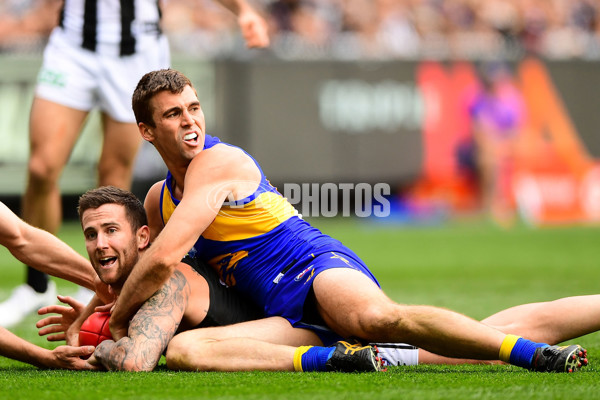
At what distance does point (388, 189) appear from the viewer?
53.0 ft

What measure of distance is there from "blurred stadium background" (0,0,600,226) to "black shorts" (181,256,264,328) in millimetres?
10293

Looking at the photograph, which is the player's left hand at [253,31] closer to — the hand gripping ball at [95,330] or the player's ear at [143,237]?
the player's ear at [143,237]

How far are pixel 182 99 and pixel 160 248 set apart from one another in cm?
80

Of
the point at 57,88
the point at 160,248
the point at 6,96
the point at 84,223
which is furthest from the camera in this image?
the point at 6,96

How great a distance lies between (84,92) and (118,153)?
455 millimetres

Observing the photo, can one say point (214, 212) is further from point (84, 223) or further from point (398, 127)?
point (398, 127)

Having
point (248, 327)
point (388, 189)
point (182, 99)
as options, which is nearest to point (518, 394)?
point (248, 327)

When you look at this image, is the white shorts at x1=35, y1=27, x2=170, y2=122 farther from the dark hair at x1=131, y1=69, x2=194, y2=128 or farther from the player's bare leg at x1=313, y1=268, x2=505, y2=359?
the player's bare leg at x1=313, y1=268, x2=505, y2=359

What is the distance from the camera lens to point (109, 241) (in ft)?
14.4

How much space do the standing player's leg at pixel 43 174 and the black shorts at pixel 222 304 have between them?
1641 mm

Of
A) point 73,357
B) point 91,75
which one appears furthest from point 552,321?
point 91,75

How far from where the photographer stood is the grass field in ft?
11.5

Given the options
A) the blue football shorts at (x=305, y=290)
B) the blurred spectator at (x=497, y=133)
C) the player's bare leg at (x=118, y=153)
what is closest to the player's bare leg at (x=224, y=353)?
the blue football shorts at (x=305, y=290)

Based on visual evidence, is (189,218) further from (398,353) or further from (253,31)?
(253,31)
